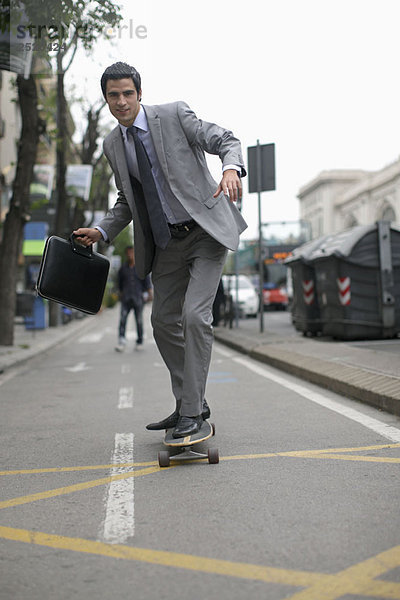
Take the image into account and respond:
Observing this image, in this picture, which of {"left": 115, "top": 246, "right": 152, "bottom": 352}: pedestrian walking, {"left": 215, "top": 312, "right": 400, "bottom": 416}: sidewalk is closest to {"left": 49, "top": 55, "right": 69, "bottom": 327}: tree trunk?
{"left": 115, "top": 246, "right": 152, "bottom": 352}: pedestrian walking

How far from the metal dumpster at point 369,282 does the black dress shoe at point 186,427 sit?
365 inches

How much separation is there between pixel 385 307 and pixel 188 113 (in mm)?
9469

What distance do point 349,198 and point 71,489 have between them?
→ 94.8m

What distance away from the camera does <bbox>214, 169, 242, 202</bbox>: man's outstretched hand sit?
407 centimetres

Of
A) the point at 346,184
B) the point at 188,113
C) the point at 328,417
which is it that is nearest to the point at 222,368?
the point at 328,417

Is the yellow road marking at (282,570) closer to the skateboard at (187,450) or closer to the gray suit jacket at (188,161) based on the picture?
the skateboard at (187,450)

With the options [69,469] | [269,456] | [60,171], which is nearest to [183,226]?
[269,456]

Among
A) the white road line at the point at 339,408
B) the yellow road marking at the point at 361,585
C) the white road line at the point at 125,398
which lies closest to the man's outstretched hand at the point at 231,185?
the white road line at the point at 339,408

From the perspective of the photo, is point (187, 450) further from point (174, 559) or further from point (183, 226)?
point (174, 559)

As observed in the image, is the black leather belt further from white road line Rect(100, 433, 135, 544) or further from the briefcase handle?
white road line Rect(100, 433, 135, 544)

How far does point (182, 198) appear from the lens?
4.36 m

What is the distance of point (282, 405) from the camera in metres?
6.44

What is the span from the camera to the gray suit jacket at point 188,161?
170 inches

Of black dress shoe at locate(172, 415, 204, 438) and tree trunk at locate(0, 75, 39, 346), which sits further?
tree trunk at locate(0, 75, 39, 346)
